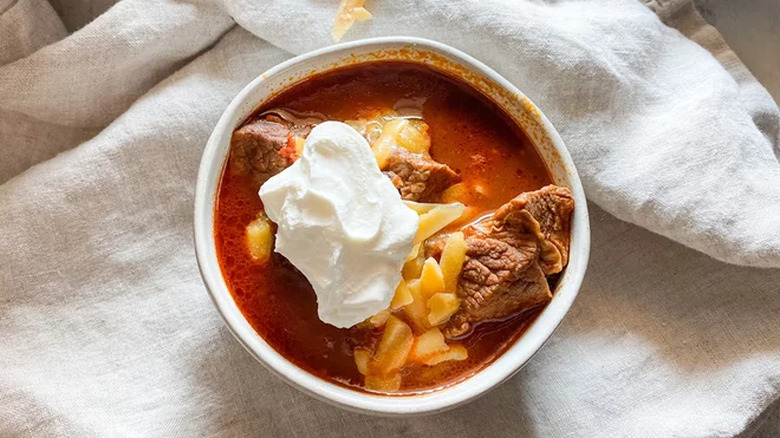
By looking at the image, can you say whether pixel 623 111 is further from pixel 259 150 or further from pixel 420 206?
pixel 259 150

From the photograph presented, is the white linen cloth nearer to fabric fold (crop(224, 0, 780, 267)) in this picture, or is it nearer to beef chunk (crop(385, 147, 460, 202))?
fabric fold (crop(224, 0, 780, 267))

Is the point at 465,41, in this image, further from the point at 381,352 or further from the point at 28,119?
the point at 28,119

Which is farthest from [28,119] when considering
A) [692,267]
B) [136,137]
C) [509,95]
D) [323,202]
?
[692,267]

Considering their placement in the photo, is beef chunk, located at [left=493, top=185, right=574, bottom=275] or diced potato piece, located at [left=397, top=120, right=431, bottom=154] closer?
beef chunk, located at [left=493, top=185, right=574, bottom=275]

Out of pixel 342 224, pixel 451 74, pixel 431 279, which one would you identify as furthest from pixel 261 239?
pixel 451 74

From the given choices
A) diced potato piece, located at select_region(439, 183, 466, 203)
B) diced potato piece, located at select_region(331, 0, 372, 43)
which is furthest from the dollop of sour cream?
diced potato piece, located at select_region(331, 0, 372, 43)

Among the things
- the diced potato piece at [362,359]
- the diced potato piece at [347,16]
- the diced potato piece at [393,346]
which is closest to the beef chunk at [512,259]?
the diced potato piece at [393,346]
